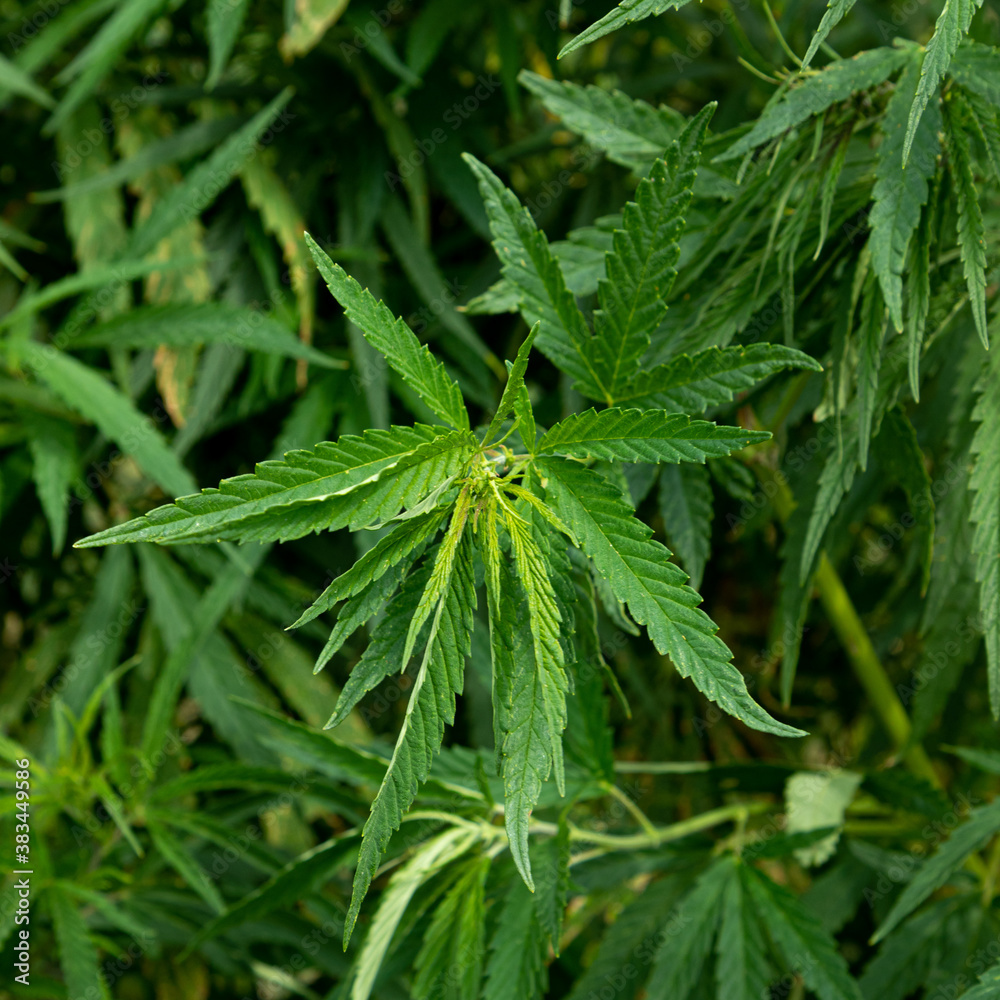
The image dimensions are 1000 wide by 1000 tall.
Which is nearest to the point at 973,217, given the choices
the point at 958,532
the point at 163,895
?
the point at 958,532

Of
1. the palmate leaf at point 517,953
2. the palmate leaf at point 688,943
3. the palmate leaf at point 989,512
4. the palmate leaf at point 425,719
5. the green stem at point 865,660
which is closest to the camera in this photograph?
the palmate leaf at point 425,719

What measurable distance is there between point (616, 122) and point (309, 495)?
34 cm

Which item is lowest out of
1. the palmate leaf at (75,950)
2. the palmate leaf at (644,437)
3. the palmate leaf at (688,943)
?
the palmate leaf at (688,943)

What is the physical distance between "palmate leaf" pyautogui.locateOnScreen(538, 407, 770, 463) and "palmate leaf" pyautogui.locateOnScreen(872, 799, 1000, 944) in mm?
372

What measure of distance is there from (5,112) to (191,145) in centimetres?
27

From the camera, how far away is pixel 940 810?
72 cm

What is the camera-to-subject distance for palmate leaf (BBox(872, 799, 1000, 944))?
0.60m

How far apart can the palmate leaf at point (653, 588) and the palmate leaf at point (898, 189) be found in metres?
0.16

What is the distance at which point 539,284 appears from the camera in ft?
1.58

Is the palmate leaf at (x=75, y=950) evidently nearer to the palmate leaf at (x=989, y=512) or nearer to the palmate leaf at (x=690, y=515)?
the palmate leaf at (x=690, y=515)

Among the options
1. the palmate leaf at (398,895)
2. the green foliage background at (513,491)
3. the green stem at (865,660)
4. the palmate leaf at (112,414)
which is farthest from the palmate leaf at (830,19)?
the palmate leaf at (112,414)

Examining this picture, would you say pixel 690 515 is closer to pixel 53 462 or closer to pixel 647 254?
pixel 647 254

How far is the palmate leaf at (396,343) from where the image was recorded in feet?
1.28

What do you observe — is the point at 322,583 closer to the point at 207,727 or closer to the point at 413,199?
the point at 207,727
